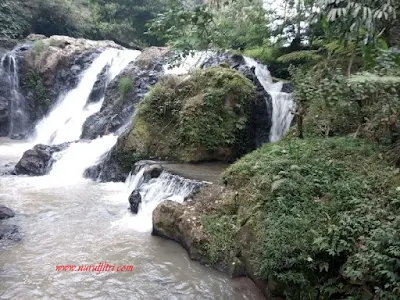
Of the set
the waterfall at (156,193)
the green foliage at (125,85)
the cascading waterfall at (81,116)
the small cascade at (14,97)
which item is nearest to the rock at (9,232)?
the waterfall at (156,193)

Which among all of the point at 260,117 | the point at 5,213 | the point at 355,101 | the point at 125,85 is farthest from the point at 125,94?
the point at 355,101

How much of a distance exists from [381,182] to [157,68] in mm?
11561

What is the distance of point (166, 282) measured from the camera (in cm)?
558

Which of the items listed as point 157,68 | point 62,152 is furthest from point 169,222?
point 157,68

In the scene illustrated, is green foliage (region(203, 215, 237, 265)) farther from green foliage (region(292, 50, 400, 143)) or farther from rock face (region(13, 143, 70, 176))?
rock face (region(13, 143, 70, 176))

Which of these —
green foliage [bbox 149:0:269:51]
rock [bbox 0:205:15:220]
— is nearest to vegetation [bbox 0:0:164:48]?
rock [bbox 0:205:15:220]

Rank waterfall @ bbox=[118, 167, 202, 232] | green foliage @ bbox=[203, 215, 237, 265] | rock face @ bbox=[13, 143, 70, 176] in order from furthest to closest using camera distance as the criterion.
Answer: rock face @ bbox=[13, 143, 70, 176] → waterfall @ bbox=[118, 167, 202, 232] → green foliage @ bbox=[203, 215, 237, 265]

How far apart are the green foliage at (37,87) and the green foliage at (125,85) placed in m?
5.54

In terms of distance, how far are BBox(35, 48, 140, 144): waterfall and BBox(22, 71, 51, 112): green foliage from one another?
35.5 inches

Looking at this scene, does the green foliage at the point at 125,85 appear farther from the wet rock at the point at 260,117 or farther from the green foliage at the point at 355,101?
the green foliage at the point at 355,101

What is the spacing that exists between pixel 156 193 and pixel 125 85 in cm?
707

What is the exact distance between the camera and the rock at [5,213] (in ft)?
25.6

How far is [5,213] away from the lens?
25.9 ft

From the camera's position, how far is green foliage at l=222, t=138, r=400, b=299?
4.20 metres
